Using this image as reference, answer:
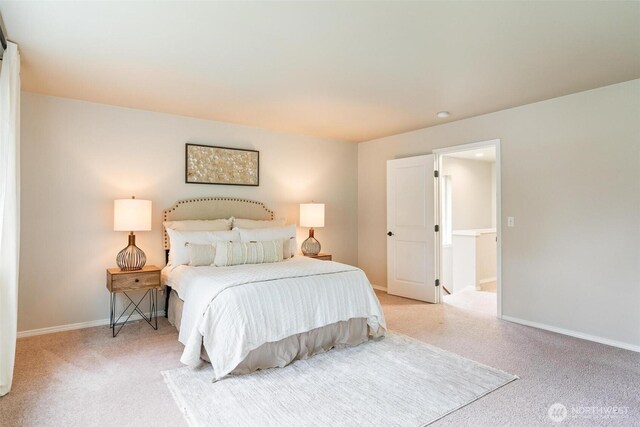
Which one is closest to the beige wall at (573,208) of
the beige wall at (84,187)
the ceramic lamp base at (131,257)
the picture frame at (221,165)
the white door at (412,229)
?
the white door at (412,229)

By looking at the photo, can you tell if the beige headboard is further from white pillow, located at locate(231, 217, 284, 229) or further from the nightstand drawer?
the nightstand drawer

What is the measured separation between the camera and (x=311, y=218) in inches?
205

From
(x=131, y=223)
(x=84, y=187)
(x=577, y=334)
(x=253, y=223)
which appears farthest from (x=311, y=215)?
(x=577, y=334)

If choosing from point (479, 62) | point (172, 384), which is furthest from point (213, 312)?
point (479, 62)

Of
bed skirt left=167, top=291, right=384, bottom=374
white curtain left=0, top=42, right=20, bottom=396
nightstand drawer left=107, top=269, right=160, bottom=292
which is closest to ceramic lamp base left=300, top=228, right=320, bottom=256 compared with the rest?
bed skirt left=167, top=291, right=384, bottom=374

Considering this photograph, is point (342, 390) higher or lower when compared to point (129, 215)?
lower

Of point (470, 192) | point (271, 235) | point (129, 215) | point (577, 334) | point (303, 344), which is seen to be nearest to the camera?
point (303, 344)

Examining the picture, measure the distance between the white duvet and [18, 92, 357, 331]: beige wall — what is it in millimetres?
1125

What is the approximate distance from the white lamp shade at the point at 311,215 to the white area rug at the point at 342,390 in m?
2.33

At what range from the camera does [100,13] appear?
219 centimetres

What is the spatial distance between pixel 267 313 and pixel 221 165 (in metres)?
2.54

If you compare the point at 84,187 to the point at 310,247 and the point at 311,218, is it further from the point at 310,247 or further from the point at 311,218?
the point at 310,247

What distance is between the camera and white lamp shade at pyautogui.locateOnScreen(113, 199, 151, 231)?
3736 mm

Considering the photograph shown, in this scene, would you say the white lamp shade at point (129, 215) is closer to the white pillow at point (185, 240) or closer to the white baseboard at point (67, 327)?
the white pillow at point (185, 240)
